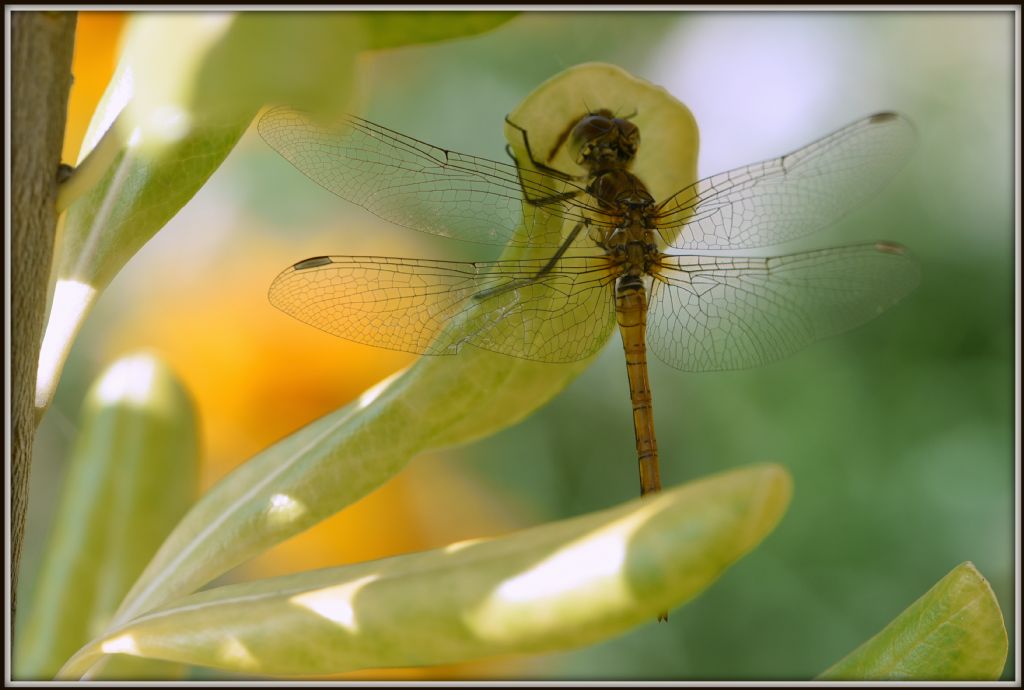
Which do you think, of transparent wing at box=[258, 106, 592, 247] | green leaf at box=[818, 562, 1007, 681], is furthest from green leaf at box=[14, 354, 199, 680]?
green leaf at box=[818, 562, 1007, 681]

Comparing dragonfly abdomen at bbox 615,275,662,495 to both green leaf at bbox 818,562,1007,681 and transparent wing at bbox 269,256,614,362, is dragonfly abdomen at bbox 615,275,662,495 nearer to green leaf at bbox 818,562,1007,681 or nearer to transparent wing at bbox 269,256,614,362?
transparent wing at bbox 269,256,614,362

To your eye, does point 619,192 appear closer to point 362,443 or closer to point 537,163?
point 537,163

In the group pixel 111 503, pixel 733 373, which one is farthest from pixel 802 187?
pixel 111 503

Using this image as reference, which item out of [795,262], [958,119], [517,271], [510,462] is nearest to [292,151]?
[517,271]

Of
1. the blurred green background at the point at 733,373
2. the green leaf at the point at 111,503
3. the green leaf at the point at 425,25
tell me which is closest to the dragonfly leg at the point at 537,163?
the green leaf at the point at 425,25

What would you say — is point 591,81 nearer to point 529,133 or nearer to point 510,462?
point 529,133

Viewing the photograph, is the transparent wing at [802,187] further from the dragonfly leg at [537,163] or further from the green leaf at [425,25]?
the green leaf at [425,25]
